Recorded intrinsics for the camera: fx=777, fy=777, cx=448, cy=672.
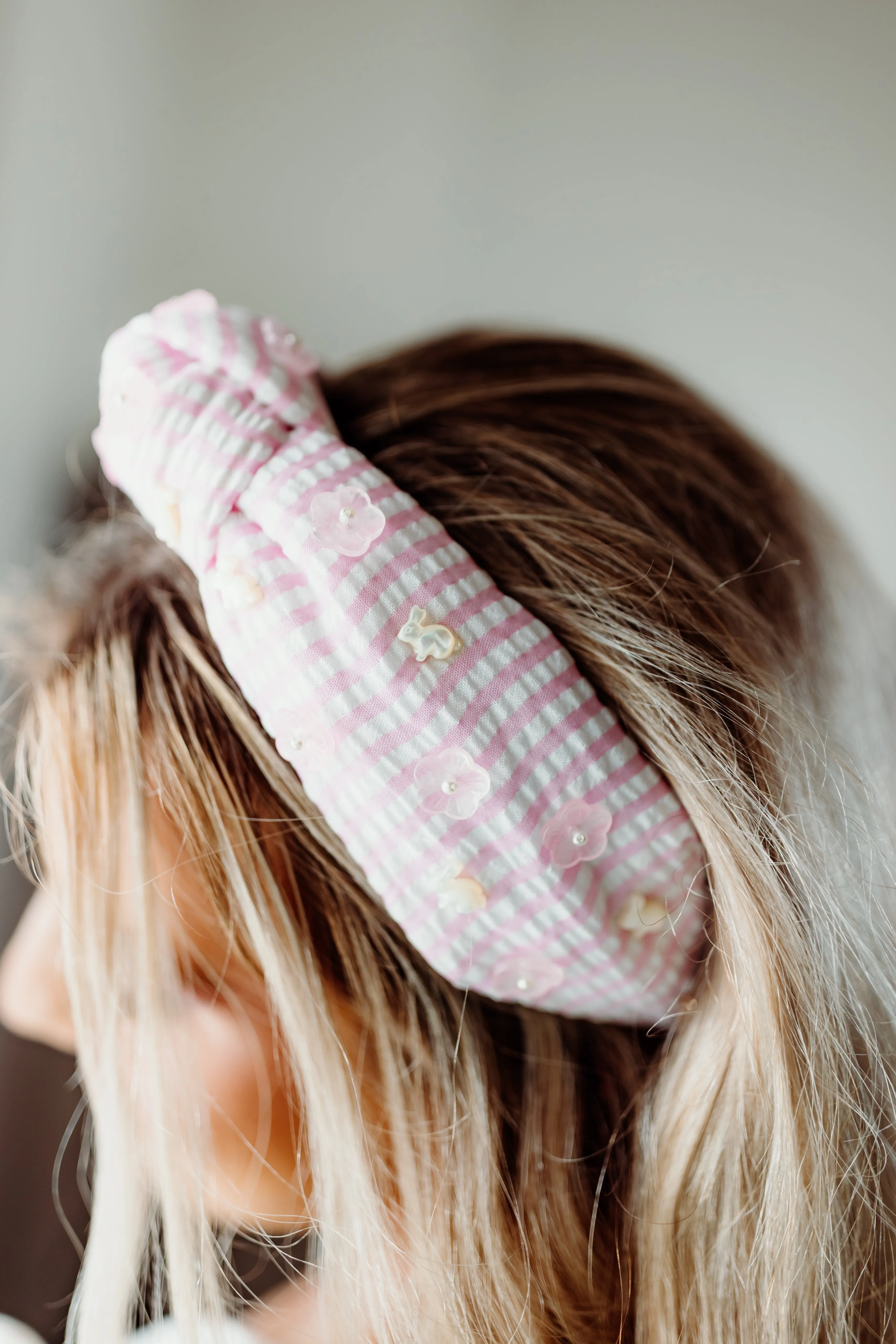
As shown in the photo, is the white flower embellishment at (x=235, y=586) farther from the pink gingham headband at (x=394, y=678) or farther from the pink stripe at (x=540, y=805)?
the pink stripe at (x=540, y=805)

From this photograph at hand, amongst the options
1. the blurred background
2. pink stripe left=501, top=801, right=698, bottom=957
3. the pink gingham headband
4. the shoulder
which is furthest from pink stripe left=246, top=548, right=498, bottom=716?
the shoulder

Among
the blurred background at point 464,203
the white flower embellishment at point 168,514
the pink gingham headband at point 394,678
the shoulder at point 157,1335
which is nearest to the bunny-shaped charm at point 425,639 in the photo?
the pink gingham headband at point 394,678

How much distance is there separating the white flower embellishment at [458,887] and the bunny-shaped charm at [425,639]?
4.0 inches

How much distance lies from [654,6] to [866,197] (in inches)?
8.4

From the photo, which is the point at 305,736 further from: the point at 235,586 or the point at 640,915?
the point at 640,915

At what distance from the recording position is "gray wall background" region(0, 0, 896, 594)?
54 cm

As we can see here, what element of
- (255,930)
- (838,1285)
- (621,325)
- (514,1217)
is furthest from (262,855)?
(621,325)

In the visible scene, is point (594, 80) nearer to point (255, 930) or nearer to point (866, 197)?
point (866, 197)

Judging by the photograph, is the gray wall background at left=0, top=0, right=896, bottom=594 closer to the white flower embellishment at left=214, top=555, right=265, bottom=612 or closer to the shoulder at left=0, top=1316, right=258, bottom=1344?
the white flower embellishment at left=214, top=555, right=265, bottom=612

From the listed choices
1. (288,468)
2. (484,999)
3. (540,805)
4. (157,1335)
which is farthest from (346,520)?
(157,1335)

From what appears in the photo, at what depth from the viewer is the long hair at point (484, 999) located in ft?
1.34

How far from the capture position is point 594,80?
0.59 m

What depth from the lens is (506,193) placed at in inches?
24.3

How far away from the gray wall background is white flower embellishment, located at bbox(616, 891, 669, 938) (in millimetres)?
349
